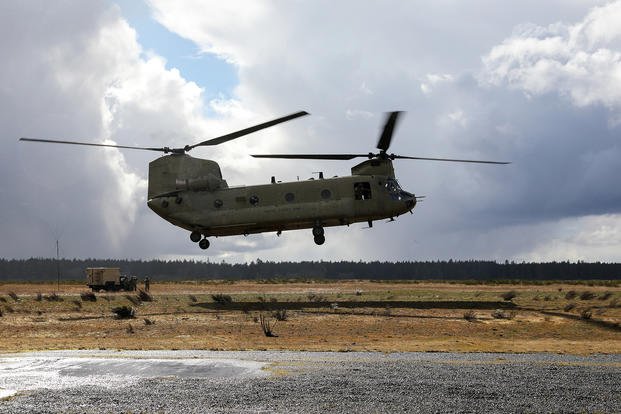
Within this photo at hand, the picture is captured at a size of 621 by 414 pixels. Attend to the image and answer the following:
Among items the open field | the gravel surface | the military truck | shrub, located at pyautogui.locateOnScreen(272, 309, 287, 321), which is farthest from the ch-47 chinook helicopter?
the military truck

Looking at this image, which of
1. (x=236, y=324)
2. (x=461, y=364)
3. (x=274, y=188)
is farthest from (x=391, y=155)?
(x=461, y=364)

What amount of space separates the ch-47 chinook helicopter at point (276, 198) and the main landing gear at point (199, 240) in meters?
0.19

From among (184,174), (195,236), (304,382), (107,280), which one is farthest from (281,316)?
(107,280)

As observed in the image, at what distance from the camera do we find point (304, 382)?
560 inches

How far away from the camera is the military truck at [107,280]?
5206 centimetres

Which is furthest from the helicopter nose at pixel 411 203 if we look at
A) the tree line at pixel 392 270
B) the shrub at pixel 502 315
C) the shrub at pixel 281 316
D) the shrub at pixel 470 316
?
the tree line at pixel 392 270

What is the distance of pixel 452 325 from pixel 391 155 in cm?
978

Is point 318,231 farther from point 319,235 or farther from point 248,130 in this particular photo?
point 248,130

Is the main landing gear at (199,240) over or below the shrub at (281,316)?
over

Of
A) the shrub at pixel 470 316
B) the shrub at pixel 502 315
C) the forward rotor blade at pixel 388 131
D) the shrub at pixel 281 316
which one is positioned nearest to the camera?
the shrub at pixel 281 316

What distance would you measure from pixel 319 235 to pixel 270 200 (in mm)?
3117

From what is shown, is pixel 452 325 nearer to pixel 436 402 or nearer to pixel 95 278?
pixel 436 402

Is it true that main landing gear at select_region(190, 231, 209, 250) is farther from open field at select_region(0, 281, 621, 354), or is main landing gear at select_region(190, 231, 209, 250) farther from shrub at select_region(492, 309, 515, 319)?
shrub at select_region(492, 309, 515, 319)

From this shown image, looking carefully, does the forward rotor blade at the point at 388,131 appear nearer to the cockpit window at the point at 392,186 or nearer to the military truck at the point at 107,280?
the cockpit window at the point at 392,186
